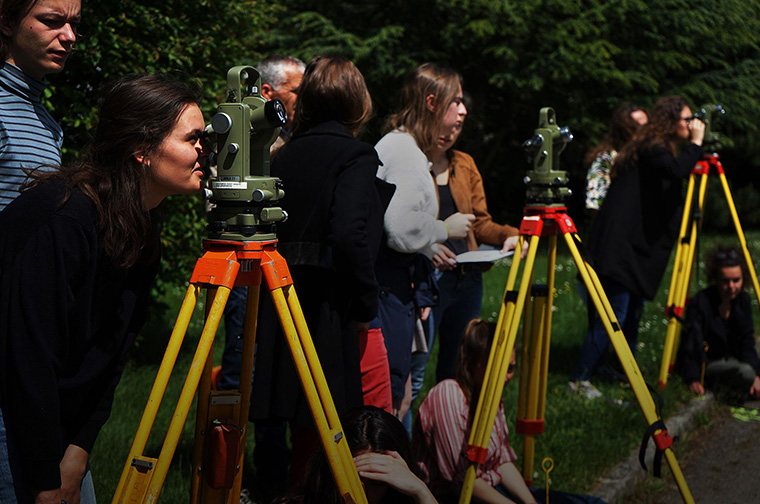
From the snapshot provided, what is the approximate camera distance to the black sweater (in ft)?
6.44

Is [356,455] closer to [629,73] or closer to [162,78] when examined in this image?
[162,78]

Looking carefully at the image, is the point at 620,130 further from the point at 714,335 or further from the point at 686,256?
the point at 714,335

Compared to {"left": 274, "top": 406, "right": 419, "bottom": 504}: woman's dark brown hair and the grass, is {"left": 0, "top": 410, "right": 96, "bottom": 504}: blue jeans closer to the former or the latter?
{"left": 274, "top": 406, "right": 419, "bottom": 504}: woman's dark brown hair

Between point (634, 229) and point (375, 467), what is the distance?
3.87 metres

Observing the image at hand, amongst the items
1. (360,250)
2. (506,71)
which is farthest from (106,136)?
(506,71)

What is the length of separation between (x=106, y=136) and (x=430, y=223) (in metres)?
1.76

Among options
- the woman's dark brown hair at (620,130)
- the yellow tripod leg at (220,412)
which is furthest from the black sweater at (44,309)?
the woman's dark brown hair at (620,130)

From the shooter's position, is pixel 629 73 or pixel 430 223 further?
pixel 629 73

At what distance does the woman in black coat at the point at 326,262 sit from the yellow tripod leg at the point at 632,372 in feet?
2.84

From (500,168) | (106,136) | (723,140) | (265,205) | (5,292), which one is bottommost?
(500,168)

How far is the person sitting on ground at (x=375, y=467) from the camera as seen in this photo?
2.40 meters

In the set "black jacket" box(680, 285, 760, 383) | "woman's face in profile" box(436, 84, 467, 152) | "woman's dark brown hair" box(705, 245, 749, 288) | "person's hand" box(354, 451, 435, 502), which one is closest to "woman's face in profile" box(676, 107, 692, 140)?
"woman's dark brown hair" box(705, 245, 749, 288)

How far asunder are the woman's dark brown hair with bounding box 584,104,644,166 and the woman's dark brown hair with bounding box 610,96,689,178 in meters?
0.12

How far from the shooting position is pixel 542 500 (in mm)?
3715
